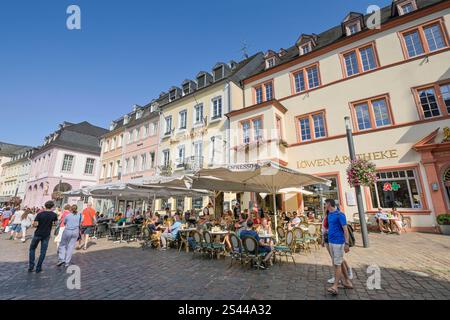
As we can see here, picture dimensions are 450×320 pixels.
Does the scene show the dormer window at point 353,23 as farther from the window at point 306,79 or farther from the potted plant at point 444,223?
the potted plant at point 444,223

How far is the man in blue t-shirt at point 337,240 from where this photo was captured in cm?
417

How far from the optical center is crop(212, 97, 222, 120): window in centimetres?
2019

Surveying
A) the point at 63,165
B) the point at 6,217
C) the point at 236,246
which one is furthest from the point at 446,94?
the point at 63,165

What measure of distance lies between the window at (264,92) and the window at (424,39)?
902 centimetres

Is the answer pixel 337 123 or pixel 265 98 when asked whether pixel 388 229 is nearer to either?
pixel 337 123

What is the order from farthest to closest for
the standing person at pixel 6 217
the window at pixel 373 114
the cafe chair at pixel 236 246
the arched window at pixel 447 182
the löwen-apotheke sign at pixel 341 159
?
the standing person at pixel 6 217 → the window at pixel 373 114 → the löwen-apotheke sign at pixel 341 159 → the arched window at pixel 447 182 → the cafe chair at pixel 236 246

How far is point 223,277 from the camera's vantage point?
5.41 meters

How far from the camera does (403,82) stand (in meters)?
13.1

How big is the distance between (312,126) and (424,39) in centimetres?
783

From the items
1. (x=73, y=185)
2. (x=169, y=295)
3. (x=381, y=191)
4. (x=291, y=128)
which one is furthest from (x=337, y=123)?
(x=73, y=185)

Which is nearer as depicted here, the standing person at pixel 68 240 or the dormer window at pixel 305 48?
the standing person at pixel 68 240

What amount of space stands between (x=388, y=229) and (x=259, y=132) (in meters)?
9.89

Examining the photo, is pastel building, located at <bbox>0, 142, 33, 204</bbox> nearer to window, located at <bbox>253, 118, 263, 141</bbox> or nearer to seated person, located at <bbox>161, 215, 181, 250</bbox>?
seated person, located at <bbox>161, 215, 181, 250</bbox>

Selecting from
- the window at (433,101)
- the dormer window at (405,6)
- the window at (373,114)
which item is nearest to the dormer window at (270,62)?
the window at (373,114)
